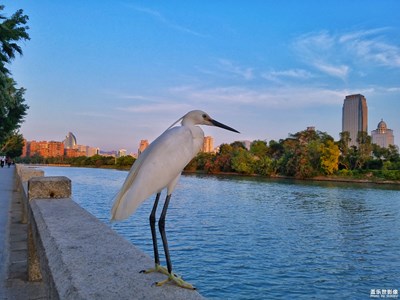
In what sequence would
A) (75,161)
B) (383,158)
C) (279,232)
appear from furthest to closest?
(75,161) → (383,158) → (279,232)

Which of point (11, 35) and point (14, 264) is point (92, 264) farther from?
point (11, 35)

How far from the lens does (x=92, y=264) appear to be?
2.59 metres

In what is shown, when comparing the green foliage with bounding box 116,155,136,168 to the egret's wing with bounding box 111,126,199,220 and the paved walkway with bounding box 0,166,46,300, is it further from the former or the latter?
the egret's wing with bounding box 111,126,199,220

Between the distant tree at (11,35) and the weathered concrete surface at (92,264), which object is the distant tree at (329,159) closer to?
the distant tree at (11,35)

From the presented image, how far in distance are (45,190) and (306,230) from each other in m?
13.7

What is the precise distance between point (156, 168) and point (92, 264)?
77 cm

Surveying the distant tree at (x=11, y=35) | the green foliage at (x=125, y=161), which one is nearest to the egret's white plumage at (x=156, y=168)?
the distant tree at (x=11, y=35)

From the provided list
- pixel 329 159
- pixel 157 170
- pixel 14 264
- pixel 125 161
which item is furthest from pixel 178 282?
pixel 125 161

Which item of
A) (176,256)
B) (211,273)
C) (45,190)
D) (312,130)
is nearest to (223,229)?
(176,256)

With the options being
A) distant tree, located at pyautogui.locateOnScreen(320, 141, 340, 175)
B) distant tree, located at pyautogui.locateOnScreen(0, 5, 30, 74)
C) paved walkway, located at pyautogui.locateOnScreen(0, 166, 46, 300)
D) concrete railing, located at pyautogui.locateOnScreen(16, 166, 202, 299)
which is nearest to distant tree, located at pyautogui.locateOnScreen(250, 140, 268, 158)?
distant tree, located at pyautogui.locateOnScreen(320, 141, 340, 175)

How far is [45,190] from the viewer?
537cm

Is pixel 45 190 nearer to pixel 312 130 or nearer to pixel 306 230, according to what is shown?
pixel 306 230

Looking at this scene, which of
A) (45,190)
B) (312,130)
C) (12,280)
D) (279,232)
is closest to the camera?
(12,280)

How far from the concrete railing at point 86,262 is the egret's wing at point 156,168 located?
37 cm
